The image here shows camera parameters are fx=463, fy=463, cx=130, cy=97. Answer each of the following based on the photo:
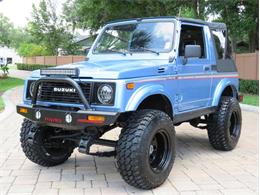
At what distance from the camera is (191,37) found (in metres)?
7.18

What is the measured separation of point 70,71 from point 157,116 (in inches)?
46.7

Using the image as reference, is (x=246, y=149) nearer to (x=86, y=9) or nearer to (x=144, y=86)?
(x=144, y=86)

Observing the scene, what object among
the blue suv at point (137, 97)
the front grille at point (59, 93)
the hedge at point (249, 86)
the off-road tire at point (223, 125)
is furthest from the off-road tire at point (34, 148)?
the hedge at point (249, 86)

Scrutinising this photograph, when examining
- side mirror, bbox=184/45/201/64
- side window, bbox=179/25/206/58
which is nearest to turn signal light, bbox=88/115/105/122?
side mirror, bbox=184/45/201/64

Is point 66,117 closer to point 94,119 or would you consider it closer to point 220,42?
point 94,119

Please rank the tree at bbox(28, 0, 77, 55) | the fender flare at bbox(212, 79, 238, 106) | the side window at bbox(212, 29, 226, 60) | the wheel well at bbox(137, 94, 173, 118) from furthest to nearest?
the tree at bbox(28, 0, 77, 55), the side window at bbox(212, 29, 226, 60), the fender flare at bbox(212, 79, 238, 106), the wheel well at bbox(137, 94, 173, 118)

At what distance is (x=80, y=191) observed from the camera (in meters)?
5.61

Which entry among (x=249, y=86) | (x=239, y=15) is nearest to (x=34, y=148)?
(x=249, y=86)

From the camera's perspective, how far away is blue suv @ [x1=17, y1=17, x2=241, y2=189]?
5348 mm

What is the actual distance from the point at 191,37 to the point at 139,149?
8.41 feet

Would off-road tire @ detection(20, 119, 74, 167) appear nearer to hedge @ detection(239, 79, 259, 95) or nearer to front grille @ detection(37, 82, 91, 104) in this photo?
front grille @ detection(37, 82, 91, 104)

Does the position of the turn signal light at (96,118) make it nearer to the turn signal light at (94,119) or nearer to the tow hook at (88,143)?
the turn signal light at (94,119)

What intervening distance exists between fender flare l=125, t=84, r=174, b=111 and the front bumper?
230 mm

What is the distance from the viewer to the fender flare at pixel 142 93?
17.4 ft
